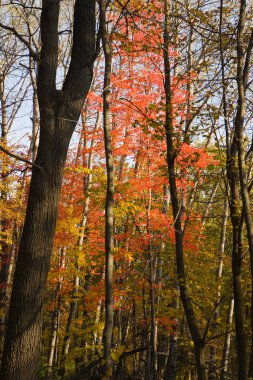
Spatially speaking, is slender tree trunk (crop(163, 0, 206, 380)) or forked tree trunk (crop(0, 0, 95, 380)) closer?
forked tree trunk (crop(0, 0, 95, 380))

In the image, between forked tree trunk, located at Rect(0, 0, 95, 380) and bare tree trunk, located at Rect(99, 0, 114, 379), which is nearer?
bare tree trunk, located at Rect(99, 0, 114, 379)

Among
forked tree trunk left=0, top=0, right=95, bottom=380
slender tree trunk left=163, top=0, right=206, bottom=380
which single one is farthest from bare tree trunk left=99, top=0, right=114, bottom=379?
slender tree trunk left=163, top=0, right=206, bottom=380

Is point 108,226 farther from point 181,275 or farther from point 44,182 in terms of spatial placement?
point 181,275

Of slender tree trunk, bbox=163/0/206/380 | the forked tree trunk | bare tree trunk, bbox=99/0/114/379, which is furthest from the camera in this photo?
slender tree trunk, bbox=163/0/206/380

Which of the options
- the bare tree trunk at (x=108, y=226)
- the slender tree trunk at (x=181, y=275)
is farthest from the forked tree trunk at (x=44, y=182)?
the slender tree trunk at (x=181, y=275)

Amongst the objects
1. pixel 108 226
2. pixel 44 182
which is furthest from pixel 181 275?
pixel 44 182

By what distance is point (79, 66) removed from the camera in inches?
146

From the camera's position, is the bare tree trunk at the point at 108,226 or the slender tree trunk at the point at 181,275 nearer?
the bare tree trunk at the point at 108,226

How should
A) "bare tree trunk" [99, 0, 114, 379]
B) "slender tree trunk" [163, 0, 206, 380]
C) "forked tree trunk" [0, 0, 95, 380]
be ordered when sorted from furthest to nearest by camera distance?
"slender tree trunk" [163, 0, 206, 380] → "forked tree trunk" [0, 0, 95, 380] → "bare tree trunk" [99, 0, 114, 379]

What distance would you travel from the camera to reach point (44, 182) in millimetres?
3412

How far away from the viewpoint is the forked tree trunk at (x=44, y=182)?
10.1 ft

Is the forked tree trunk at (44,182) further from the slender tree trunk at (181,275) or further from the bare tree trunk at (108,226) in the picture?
the slender tree trunk at (181,275)

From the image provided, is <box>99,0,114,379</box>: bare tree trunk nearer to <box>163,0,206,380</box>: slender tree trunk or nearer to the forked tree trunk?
the forked tree trunk

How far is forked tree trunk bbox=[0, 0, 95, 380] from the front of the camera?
3084 mm
